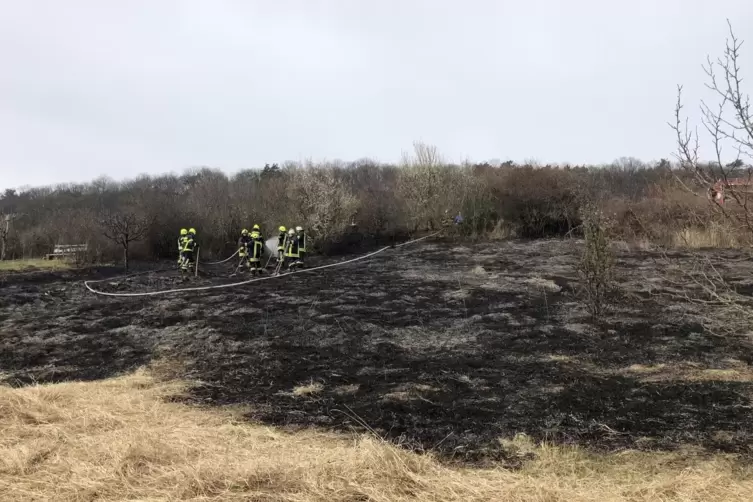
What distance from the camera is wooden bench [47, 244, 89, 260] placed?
71.3ft

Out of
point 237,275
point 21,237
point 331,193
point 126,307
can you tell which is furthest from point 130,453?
point 21,237

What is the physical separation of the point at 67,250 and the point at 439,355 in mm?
20903

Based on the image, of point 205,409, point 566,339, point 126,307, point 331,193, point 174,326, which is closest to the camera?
point 205,409

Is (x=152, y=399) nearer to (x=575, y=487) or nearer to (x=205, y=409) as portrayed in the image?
(x=205, y=409)

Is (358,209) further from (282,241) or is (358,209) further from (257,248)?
(257,248)

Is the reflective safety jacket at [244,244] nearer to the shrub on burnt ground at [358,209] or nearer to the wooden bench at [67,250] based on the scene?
the shrub on burnt ground at [358,209]

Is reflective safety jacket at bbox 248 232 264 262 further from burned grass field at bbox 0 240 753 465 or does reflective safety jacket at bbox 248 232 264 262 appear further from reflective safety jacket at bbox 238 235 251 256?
burned grass field at bbox 0 240 753 465

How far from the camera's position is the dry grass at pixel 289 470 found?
309 centimetres

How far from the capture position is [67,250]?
2216 centimetres

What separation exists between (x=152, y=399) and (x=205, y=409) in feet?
2.40

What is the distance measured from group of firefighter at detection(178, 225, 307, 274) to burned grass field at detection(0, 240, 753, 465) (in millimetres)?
2389

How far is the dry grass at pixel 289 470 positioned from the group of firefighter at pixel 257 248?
11238 mm

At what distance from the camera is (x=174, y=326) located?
938 centimetres

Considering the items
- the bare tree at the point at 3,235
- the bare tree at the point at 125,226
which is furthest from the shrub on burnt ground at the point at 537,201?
the bare tree at the point at 3,235
